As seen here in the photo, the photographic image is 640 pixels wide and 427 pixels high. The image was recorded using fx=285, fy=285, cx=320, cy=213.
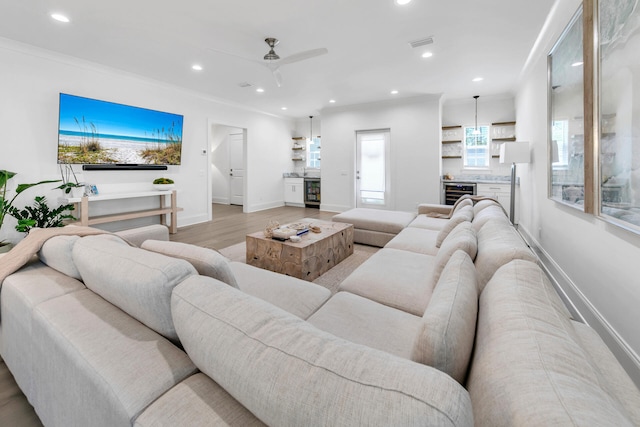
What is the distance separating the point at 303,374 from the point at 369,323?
87 cm

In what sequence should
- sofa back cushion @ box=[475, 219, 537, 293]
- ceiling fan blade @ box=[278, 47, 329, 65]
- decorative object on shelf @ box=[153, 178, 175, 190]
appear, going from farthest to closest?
1. decorative object on shelf @ box=[153, 178, 175, 190]
2. ceiling fan blade @ box=[278, 47, 329, 65]
3. sofa back cushion @ box=[475, 219, 537, 293]

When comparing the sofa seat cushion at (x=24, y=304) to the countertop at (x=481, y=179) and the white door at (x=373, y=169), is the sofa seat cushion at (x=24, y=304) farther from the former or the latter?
the countertop at (x=481, y=179)

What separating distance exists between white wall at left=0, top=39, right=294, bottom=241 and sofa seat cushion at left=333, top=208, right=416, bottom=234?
3.33m

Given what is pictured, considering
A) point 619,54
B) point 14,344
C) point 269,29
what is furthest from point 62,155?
point 619,54

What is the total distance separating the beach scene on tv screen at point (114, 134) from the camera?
400 cm

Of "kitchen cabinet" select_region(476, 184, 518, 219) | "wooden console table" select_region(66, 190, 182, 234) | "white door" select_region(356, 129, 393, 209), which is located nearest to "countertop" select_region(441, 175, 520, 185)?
"kitchen cabinet" select_region(476, 184, 518, 219)

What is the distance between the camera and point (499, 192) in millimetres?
5852

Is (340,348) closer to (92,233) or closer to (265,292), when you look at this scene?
(265,292)

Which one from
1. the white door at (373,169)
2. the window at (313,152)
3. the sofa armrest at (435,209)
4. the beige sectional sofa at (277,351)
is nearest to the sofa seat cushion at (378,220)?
the sofa armrest at (435,209)

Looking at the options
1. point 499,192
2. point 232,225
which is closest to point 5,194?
point 232,225

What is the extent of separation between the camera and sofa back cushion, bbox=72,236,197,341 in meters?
0.93

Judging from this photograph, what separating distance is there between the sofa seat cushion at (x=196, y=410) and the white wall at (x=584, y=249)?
2092 mm

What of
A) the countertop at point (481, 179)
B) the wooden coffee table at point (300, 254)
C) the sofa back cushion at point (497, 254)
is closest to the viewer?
the sofa back cushion at point (497, 254)

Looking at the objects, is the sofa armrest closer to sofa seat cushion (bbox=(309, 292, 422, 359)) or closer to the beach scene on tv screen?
sofa seat cushion (bbox=(309, 292, 422, 359))
